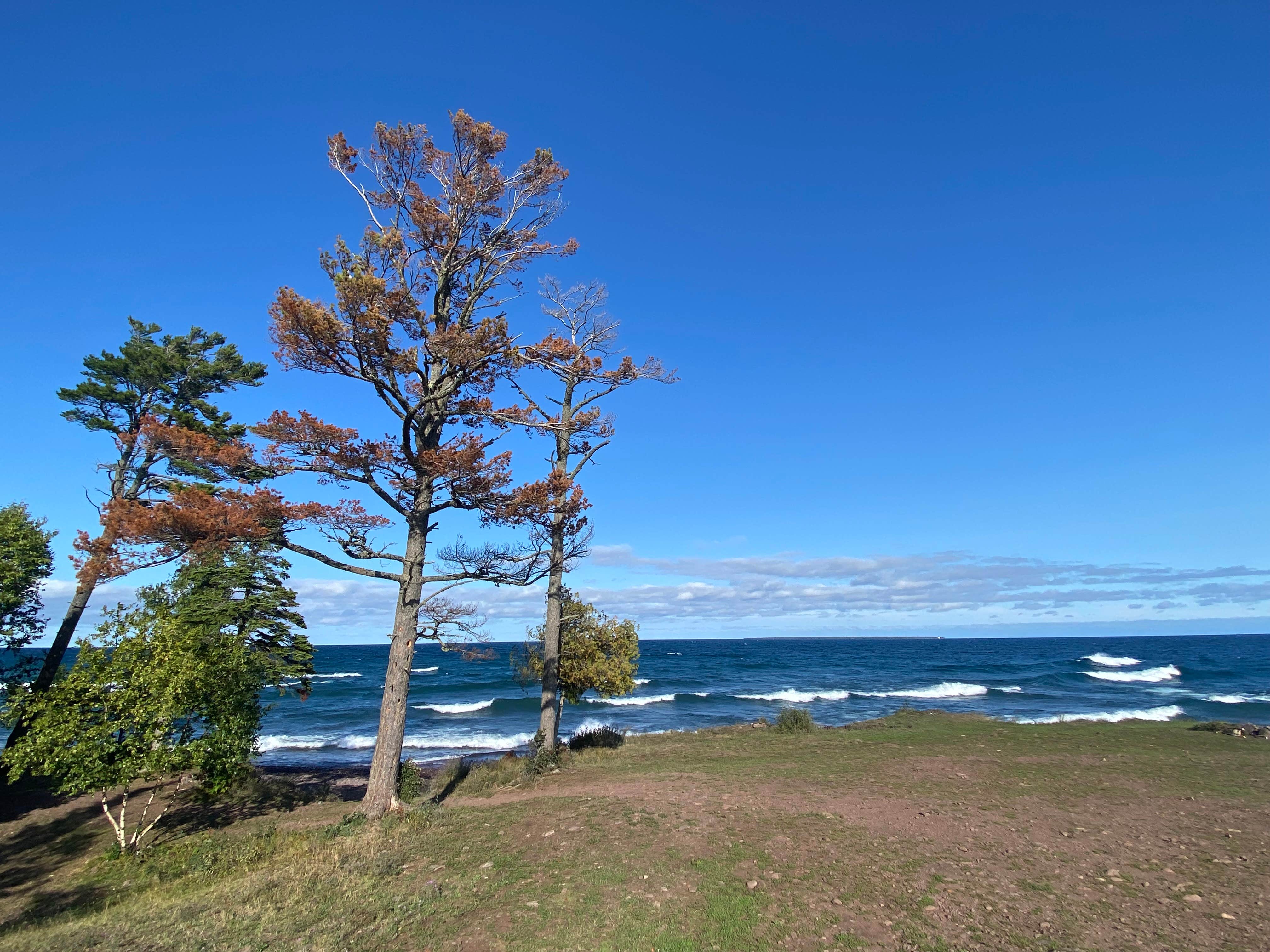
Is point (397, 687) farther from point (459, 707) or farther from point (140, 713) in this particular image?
point (459, 707)

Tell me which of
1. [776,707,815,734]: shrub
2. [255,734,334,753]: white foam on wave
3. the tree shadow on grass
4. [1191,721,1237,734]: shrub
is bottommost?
[255,734,334,753]: white foam on wave

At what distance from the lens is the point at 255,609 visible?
60.1ft

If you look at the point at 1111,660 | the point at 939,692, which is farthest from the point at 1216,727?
the point at 1111,660

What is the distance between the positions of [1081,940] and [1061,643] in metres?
204

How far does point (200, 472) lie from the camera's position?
1301cm

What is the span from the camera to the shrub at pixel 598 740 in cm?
2044

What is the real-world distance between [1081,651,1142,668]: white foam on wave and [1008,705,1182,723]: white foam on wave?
46804 mm

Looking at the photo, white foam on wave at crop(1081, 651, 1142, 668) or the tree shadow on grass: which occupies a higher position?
the tree shadow on grass

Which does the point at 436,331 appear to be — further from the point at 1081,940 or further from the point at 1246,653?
the point at 1246,653

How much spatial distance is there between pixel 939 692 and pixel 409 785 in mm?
45390

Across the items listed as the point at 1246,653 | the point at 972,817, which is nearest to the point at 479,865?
the point at 972,817

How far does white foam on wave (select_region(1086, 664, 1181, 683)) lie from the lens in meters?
55.6

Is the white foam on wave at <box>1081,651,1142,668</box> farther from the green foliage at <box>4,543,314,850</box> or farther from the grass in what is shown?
the green foliage at <box>4,543,314,850</box>

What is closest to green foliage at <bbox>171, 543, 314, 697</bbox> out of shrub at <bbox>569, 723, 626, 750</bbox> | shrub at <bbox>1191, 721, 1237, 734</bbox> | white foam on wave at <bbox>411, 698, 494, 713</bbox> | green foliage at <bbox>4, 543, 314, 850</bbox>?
green foliage at <bbox>4, 543, 314, 850</bbox>
